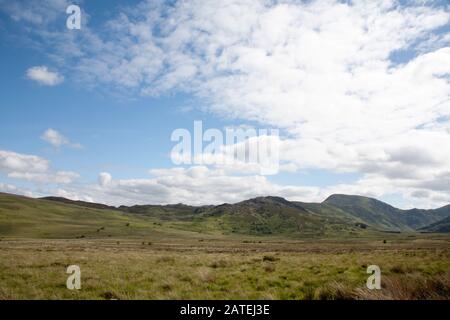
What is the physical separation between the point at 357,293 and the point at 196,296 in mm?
5362

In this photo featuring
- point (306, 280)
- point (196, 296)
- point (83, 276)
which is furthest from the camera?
point (83, 276)

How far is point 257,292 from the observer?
13.7m
